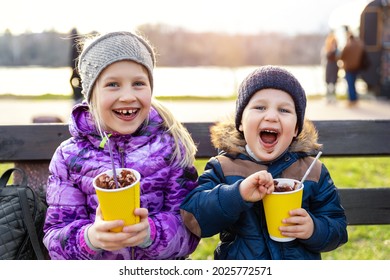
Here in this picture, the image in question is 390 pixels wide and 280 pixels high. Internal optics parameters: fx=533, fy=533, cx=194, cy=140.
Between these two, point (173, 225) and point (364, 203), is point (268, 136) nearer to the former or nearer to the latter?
point (173, 225)

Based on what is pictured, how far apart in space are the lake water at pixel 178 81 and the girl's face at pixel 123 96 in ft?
33.9

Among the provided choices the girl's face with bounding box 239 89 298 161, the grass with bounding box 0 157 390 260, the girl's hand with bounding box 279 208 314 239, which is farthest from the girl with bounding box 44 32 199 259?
the grass with bounding box 0 157 390 260

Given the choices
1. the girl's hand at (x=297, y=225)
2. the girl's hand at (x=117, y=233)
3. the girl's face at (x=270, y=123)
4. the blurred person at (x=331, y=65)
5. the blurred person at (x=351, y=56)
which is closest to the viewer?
the girl's hand at (x=117, y=233)

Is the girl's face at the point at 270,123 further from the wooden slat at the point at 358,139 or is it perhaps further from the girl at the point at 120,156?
the wooden slat at the point at 358,139

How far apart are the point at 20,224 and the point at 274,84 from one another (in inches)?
44.9

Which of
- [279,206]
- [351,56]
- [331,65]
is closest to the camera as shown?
[279,206]

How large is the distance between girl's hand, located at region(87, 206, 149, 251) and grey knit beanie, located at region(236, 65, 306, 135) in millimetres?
607

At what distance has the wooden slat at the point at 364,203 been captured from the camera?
2.52 meters

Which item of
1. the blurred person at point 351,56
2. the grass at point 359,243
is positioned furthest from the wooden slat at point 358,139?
the blurred person at point 351,56

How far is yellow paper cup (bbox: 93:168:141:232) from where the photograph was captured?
163 centimetres

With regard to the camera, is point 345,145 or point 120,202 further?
point 345,145

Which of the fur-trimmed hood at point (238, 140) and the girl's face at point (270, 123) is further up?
the girl's face at point (270, 123)

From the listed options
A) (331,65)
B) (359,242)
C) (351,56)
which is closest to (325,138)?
(359,242)

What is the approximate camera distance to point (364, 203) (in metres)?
2.53
